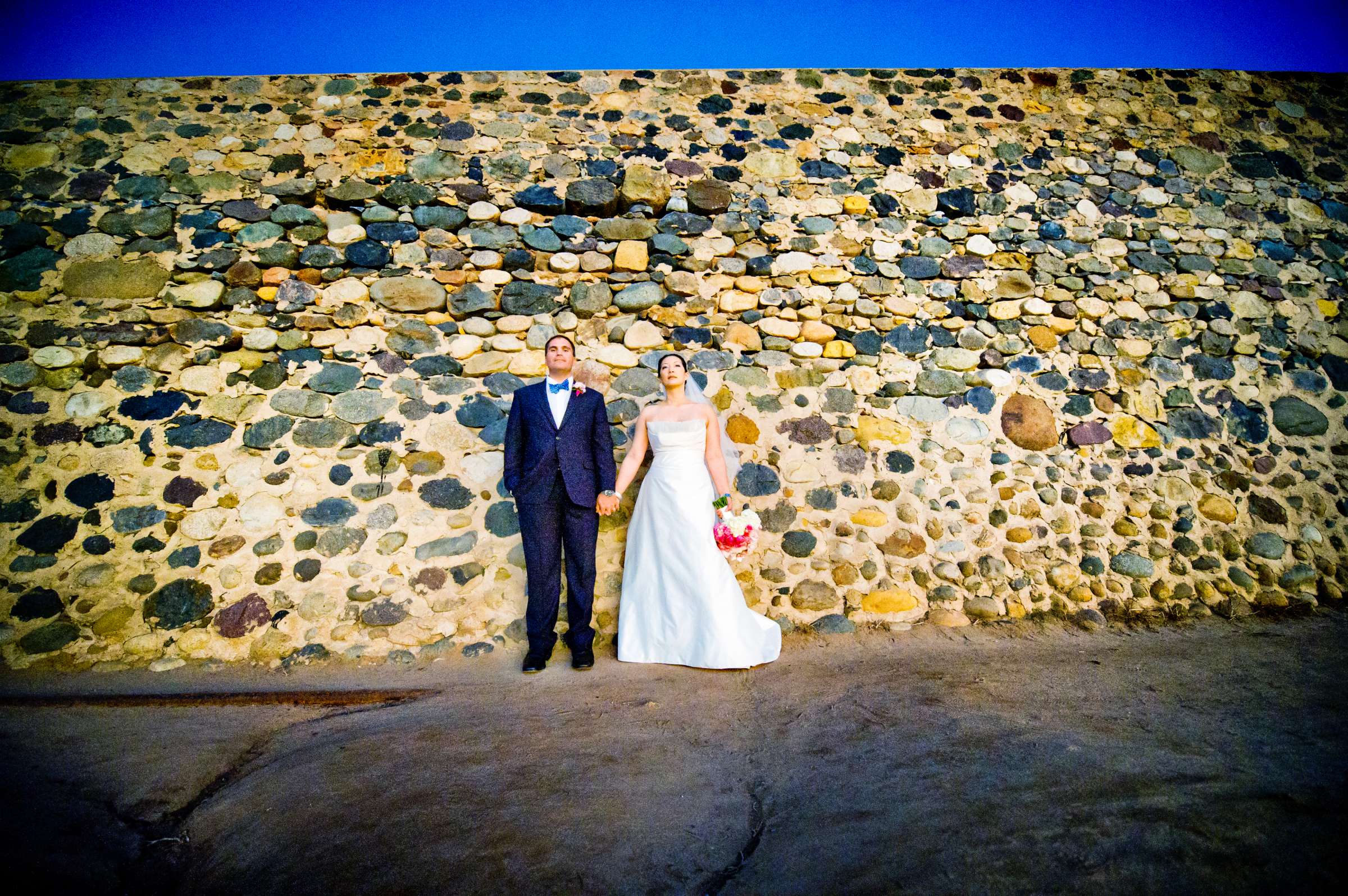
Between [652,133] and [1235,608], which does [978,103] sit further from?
[1235,608]

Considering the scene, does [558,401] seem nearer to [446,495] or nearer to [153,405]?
[446,495]

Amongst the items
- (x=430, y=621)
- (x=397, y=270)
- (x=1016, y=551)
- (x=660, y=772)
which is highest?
(x=397, y=270)

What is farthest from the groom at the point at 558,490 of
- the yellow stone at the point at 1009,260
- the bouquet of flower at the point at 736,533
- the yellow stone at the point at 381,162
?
the yellow stone at the point at 1009,260

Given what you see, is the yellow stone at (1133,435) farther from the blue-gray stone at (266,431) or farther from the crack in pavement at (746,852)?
the blue-gray stone at (266,431)

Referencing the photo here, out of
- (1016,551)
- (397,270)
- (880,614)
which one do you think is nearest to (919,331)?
Answer: (1016,551)

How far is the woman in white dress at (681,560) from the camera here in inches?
123

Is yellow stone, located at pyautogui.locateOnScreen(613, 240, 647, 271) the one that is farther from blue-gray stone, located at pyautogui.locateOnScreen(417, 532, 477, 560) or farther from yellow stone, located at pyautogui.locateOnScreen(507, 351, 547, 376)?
blue-gray stone, located at pyautogui.locateOnScreen(417, 532, 477, 560)

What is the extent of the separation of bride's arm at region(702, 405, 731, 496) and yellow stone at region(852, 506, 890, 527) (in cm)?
94

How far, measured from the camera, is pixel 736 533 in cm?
309

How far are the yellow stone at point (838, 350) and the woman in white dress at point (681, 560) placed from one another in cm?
111

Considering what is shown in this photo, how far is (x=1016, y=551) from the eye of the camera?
3.71 meters

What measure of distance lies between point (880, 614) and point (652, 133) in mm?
3718

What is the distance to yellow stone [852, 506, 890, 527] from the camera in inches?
145

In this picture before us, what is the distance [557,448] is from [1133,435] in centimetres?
387
